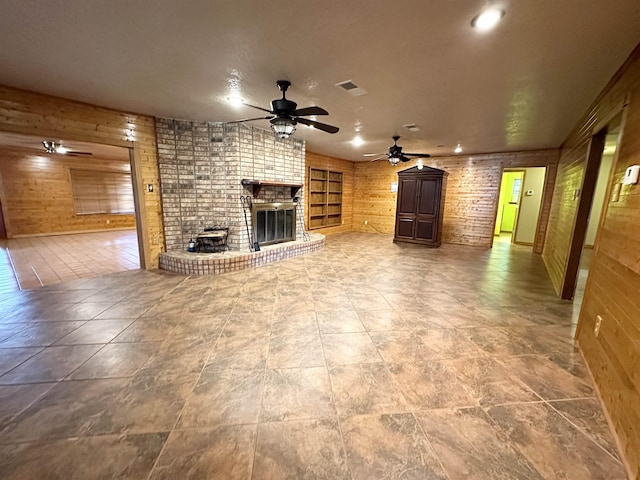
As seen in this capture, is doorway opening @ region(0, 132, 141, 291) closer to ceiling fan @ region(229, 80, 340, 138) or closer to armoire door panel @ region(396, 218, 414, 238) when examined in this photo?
ceiling fan @ region(229, 80, 340, 138)

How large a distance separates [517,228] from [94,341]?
9.45 m

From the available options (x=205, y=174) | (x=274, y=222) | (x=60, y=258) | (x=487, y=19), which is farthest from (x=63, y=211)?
(x=487, y=19)

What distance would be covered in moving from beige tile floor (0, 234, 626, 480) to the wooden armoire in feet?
11.3

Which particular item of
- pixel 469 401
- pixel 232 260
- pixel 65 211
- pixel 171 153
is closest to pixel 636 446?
pixel 469 401

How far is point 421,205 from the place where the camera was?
22.5ft

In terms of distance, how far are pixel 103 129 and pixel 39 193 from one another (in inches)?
239

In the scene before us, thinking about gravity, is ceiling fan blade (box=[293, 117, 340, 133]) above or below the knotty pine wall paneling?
above

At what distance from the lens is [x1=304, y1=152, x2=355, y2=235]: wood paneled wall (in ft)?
24.8

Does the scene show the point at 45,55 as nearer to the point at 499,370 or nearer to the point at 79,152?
the point at 499,370

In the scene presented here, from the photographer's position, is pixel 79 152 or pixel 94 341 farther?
pixel 79 152

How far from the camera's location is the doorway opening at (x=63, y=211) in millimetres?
4755

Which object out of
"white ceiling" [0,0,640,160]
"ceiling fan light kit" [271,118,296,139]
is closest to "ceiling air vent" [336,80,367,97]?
"white ceiling" [0,0,640,160]

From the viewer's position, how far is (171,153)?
4535 mm

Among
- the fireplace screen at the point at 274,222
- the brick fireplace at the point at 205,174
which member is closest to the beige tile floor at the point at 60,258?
the brick fireplace at the point at 205,174
